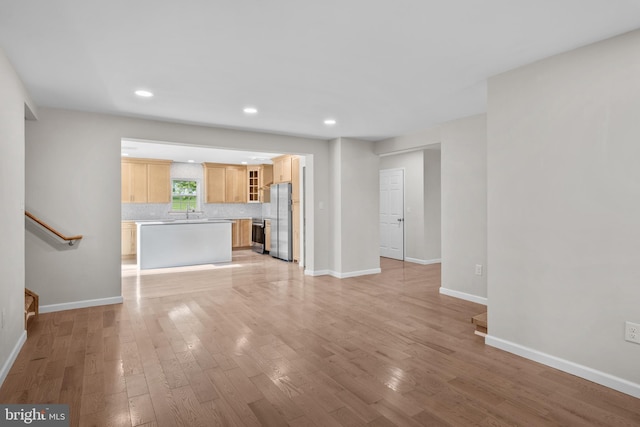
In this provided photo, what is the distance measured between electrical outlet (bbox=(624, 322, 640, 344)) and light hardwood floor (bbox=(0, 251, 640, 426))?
0.38m

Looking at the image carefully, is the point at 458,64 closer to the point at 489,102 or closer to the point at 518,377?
the point at 489,102

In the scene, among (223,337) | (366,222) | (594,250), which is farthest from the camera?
(366,222)

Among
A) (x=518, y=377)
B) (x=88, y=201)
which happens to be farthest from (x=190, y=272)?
(x=518, y=377)

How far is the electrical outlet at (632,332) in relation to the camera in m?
2.29

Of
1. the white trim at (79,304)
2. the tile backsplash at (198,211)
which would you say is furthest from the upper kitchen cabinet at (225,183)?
the white trim at (79,304)

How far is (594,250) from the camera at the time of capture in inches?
98.4

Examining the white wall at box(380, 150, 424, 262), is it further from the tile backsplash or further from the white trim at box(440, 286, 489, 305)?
the tile backsplash

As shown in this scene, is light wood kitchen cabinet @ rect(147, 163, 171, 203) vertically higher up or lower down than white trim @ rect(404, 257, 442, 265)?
→ higher up

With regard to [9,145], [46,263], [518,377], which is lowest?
[518,377]

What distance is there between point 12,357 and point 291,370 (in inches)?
88.0

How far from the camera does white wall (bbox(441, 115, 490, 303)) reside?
4504 mm

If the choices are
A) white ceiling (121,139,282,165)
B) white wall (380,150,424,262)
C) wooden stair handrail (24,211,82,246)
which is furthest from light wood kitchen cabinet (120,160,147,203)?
white wall (380,150,424,262)

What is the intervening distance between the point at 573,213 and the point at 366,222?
12.9 ft

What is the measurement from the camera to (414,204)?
25.6 ft
